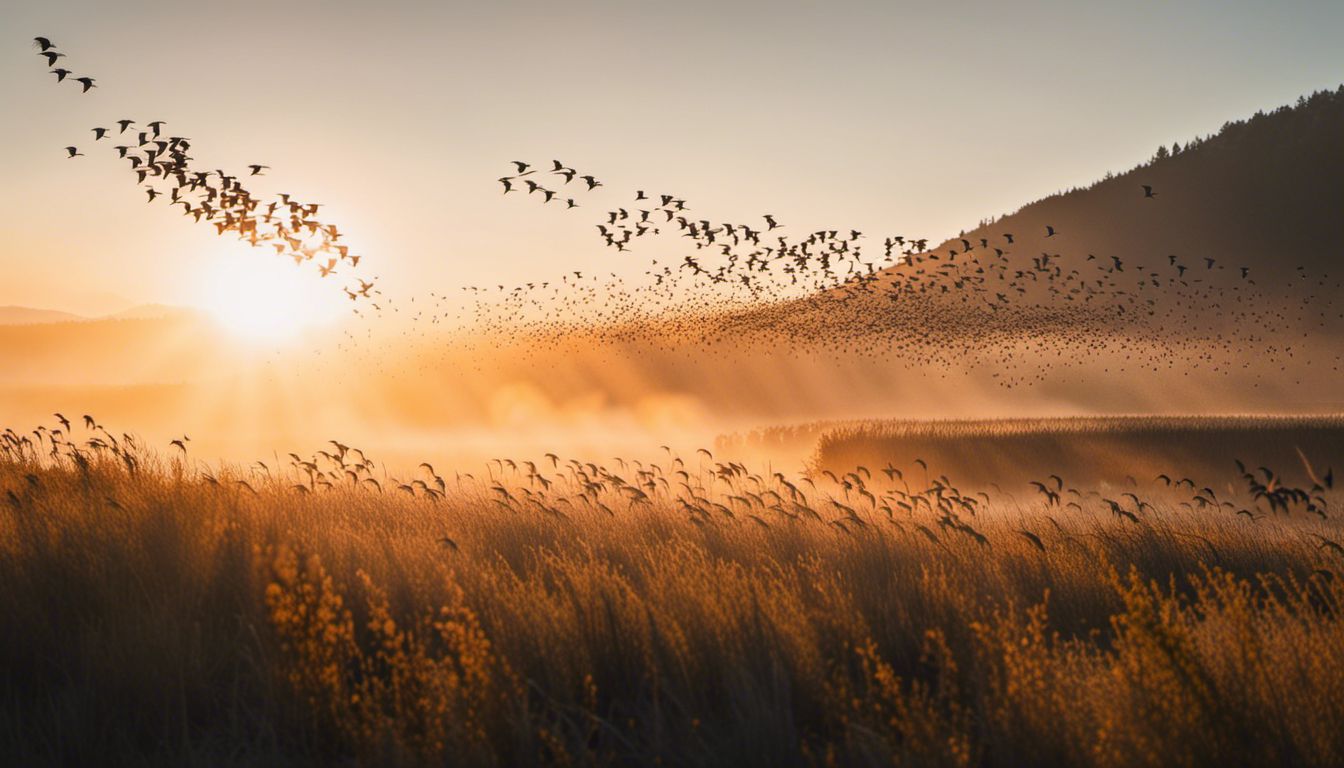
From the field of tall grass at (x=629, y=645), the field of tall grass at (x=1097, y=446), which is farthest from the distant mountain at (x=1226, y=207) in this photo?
the field of tall grass at (x=629, y=645)

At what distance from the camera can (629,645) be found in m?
5.25

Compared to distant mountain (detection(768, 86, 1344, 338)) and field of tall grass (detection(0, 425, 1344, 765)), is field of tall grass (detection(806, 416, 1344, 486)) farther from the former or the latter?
distant mountain (detection(768, 86, 1344, 338))

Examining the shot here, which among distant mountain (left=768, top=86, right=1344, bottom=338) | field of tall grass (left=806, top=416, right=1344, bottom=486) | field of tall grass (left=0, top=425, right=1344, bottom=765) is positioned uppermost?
distant mountain (left=768, top=86, right=1344, bottom=338)

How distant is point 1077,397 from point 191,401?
62.0 metres

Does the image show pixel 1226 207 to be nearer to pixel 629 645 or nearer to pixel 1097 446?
pixel 1097 446

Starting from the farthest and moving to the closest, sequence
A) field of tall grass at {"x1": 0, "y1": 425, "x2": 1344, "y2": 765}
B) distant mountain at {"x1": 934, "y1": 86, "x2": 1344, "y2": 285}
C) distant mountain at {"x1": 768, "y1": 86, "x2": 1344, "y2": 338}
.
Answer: distant mountain at {"x1": 934, "y1": 86, "x2": 1344, "y2": 285}, distant mountain at {"x1": 768, "y1": 86, "x2": 1344, "y2": 338}, field of tall grass at {"x1": 0, "y1": 425, "x2": 1344, "y2": 765}

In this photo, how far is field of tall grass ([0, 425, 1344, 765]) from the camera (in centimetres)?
404

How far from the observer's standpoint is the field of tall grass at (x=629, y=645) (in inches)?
159

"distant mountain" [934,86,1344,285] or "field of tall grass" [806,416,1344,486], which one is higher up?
"distant mountain" [934,86,1344,285]

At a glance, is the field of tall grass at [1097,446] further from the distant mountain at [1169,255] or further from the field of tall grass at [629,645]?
the distant mountain at [1169,255]

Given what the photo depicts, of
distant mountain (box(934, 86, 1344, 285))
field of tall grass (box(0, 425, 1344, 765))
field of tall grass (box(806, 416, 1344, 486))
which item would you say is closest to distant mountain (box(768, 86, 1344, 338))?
distant mountain (box(934, 86, 1344, 285))

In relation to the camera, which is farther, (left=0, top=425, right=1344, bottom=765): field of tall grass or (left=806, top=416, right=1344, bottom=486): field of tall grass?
(left=806, top=416, right=1344, bottom=486): field of tall grass

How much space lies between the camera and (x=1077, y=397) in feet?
197

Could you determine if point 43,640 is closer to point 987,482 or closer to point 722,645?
point 722,645
